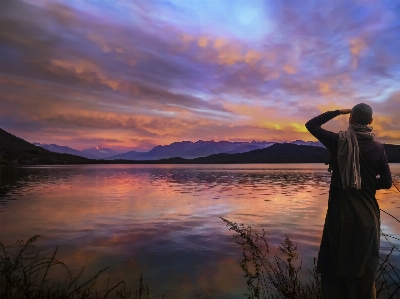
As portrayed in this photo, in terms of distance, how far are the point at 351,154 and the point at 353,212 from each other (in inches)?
32.9

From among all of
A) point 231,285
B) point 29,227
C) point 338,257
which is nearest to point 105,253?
point 231,285

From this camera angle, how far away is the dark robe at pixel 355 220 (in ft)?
14.4

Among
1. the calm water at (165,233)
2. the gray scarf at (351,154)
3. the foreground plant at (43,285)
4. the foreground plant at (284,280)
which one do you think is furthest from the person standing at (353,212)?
the calm water at (165,233)

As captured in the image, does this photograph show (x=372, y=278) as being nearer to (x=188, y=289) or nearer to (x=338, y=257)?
(x=338, y=257)

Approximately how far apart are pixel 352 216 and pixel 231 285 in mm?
5210

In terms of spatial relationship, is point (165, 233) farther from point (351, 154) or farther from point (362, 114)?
point (362, 114)

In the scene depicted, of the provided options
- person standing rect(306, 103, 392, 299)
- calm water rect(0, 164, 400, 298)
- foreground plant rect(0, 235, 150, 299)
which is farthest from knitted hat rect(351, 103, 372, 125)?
calm water rect(0, 164, 400, 298)

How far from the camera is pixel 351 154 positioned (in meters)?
4.41

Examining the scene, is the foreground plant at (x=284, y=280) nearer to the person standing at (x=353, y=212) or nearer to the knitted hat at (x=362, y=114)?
the person standing at (x=353, y=212)

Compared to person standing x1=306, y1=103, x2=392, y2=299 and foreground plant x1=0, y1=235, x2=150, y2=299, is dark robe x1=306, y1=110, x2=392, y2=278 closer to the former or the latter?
person standing x1=306, y1=103, x2=392, y2=299

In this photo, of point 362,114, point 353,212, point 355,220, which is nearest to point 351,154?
point 362,114

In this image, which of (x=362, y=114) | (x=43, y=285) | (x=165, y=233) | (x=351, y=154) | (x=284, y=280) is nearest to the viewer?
(x=351, y=154)

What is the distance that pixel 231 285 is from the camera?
28.4 ft

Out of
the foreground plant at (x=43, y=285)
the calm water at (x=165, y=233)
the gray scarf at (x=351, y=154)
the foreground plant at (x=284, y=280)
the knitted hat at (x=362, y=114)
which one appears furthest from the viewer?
the calm water at (x=165, y=233)
